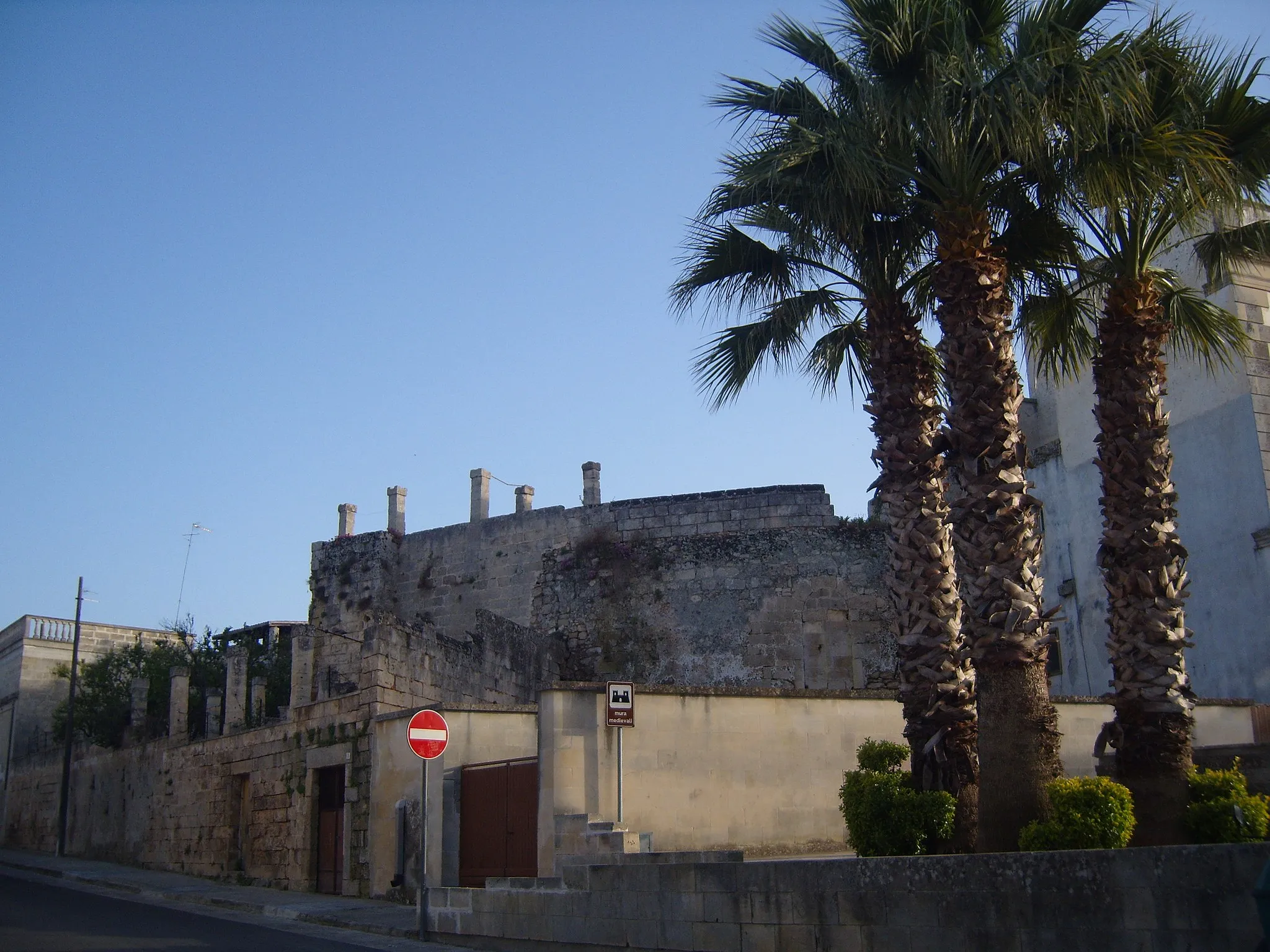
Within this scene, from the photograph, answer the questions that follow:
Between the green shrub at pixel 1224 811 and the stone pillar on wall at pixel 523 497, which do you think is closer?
the green shrub at pixel 1224 811

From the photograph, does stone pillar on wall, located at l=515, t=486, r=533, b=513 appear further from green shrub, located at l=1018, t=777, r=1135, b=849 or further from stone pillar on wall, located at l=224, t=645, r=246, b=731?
green shrub, located at l=1018, t=777, r=1135, b=849

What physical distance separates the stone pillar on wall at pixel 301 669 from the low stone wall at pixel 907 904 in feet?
27.7

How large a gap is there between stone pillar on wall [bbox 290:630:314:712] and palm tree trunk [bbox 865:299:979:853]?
11063 millimetres

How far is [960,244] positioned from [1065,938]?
5165 mm

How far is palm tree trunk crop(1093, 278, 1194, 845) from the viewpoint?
353 inches

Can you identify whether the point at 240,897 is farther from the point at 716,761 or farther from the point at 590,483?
the point at 590,483

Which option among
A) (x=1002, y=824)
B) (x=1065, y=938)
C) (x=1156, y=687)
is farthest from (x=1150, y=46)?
(x=1065, y=938)

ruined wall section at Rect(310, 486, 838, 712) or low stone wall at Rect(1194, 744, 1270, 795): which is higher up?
ruined wall section at Rect(310, 486, 838, 712)

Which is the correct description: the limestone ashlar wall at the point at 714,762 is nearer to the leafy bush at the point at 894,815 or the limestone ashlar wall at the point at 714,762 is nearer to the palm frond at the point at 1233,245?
the leafy bush at the point at 894,815

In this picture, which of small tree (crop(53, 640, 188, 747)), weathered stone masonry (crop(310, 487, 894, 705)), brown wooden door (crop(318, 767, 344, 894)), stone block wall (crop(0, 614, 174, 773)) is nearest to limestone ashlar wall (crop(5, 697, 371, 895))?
brown wooden door (crop(318, 767, 344, 894))

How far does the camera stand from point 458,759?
46.0ft

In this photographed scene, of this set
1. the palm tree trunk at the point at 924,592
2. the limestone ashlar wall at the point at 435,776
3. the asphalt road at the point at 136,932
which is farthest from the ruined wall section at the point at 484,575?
the palm tree trunk at the point at 924,592

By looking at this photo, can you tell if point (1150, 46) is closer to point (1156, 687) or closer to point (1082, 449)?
point (1156, 687)

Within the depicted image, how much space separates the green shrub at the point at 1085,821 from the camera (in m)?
8.04
